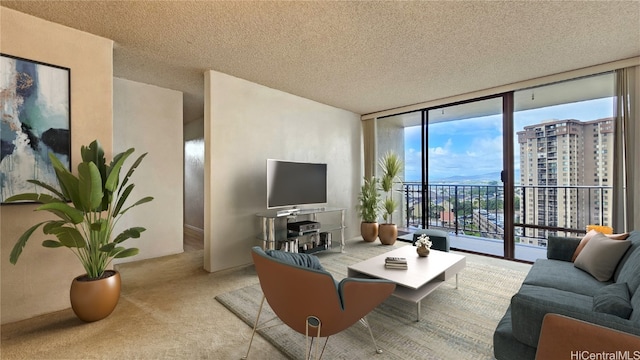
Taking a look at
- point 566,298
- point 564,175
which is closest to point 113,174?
point 566,298

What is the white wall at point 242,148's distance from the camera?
11.7 ft

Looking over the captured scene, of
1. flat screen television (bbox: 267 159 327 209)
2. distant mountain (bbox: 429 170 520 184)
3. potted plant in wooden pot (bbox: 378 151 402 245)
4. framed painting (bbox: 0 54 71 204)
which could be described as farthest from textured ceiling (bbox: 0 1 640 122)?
distant mountain (bbox: 429 170 520 184)

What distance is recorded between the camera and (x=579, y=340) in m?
1.09

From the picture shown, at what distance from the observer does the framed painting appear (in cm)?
A: 225

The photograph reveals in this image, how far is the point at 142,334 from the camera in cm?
209

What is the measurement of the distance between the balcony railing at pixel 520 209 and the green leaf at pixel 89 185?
16.2 ft

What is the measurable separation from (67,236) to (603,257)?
436cm

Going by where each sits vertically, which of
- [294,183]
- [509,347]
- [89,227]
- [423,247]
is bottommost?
[509,347]

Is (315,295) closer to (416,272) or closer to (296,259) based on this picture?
(296,259)

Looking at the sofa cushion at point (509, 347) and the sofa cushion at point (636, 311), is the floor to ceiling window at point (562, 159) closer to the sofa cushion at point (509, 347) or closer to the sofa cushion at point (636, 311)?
the sofa cushion at point (636, 311)

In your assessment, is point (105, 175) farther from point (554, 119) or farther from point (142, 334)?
point (554, 119)

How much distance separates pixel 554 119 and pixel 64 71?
22.8 feet

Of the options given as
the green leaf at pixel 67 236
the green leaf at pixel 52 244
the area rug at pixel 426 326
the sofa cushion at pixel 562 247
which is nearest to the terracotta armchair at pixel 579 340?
the area rug at pixel 426 326

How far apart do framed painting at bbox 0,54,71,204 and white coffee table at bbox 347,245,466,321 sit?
300 centimetres
